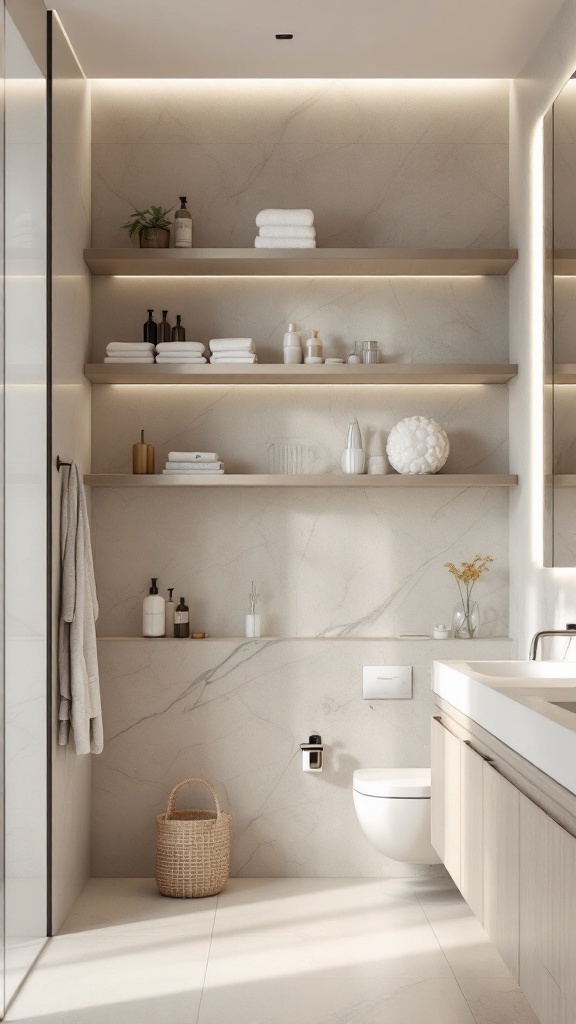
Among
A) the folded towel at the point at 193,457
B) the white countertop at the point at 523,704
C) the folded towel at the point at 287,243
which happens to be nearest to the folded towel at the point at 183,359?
the folded towel at the point at 193,457

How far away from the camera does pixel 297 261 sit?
380cm

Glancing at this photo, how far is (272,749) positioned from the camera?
3885 millimetres

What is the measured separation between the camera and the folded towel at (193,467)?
12.5 feet

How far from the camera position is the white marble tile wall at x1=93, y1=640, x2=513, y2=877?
12.7 ft

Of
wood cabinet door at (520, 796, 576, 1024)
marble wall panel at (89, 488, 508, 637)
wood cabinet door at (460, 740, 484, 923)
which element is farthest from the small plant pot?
wood cabinet door at (520, 796, 576, 1024)

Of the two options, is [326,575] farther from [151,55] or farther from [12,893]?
[151,55]

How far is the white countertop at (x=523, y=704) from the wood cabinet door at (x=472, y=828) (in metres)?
0.11

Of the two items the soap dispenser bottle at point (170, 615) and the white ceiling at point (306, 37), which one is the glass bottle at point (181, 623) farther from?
the white ceiling at point (306, 37)

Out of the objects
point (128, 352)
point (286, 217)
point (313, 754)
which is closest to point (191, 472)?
point (128, 352)

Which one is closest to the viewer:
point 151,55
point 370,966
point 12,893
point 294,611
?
point 12,893

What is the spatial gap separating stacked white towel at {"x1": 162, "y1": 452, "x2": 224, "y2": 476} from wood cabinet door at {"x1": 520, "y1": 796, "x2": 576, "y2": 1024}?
205cm

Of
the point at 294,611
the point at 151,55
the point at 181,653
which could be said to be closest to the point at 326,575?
the point at 294,611

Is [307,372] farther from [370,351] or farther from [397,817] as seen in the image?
[397,817]

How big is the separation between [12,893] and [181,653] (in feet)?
4.11
